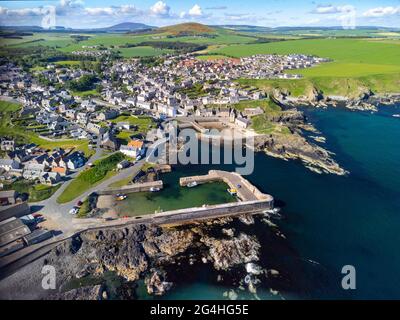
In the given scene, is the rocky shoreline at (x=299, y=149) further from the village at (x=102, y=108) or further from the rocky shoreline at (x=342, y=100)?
the rocky shoreline at (x=342, y=100)

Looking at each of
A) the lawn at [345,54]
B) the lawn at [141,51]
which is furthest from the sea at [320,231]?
the lawn at [141,51]

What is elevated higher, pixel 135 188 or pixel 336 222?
pixel 135 188

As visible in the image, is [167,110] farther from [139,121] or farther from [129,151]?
[129,151]

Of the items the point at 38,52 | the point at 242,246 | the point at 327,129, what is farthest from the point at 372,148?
the point at 38,52

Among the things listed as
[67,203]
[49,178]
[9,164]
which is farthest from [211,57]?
[67,203]
